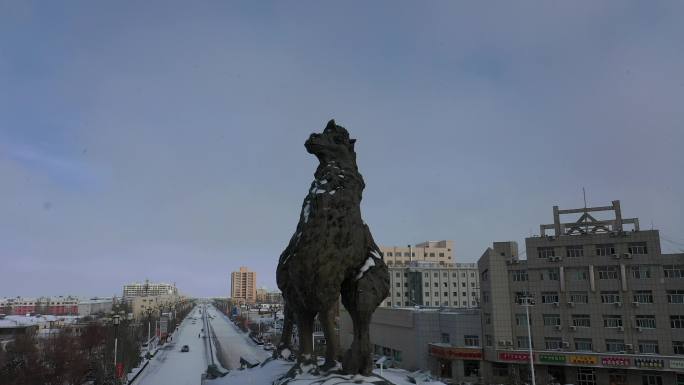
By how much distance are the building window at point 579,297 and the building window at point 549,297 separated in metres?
0.92

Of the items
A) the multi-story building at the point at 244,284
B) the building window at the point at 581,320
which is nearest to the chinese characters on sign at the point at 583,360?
the building window at the point at 581,320

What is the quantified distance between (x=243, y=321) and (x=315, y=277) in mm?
77774

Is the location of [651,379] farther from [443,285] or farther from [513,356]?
[443,285]

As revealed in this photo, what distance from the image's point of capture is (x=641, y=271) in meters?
28.5

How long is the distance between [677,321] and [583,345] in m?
5.06

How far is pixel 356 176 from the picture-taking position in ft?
32.4

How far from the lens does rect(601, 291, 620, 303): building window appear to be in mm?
28869

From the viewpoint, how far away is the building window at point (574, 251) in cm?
3036

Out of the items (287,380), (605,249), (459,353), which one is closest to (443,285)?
(459,353)

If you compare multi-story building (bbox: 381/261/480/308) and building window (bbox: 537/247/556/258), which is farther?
multi-story building (bbox: 381/261/480/308)

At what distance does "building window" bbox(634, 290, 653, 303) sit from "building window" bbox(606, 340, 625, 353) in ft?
8.44

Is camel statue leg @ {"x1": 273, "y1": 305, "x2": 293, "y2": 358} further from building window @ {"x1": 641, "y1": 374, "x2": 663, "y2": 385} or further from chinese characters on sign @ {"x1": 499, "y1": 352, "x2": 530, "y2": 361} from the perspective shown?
building window @ {"x1": 641, "y1": 374, "x2": 663, "y2": 385}

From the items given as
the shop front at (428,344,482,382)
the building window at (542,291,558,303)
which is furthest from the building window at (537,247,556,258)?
the shop front at (428,344,482,382)

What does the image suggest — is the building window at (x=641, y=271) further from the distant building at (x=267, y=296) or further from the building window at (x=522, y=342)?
the distant building at (x=267, y=296)
